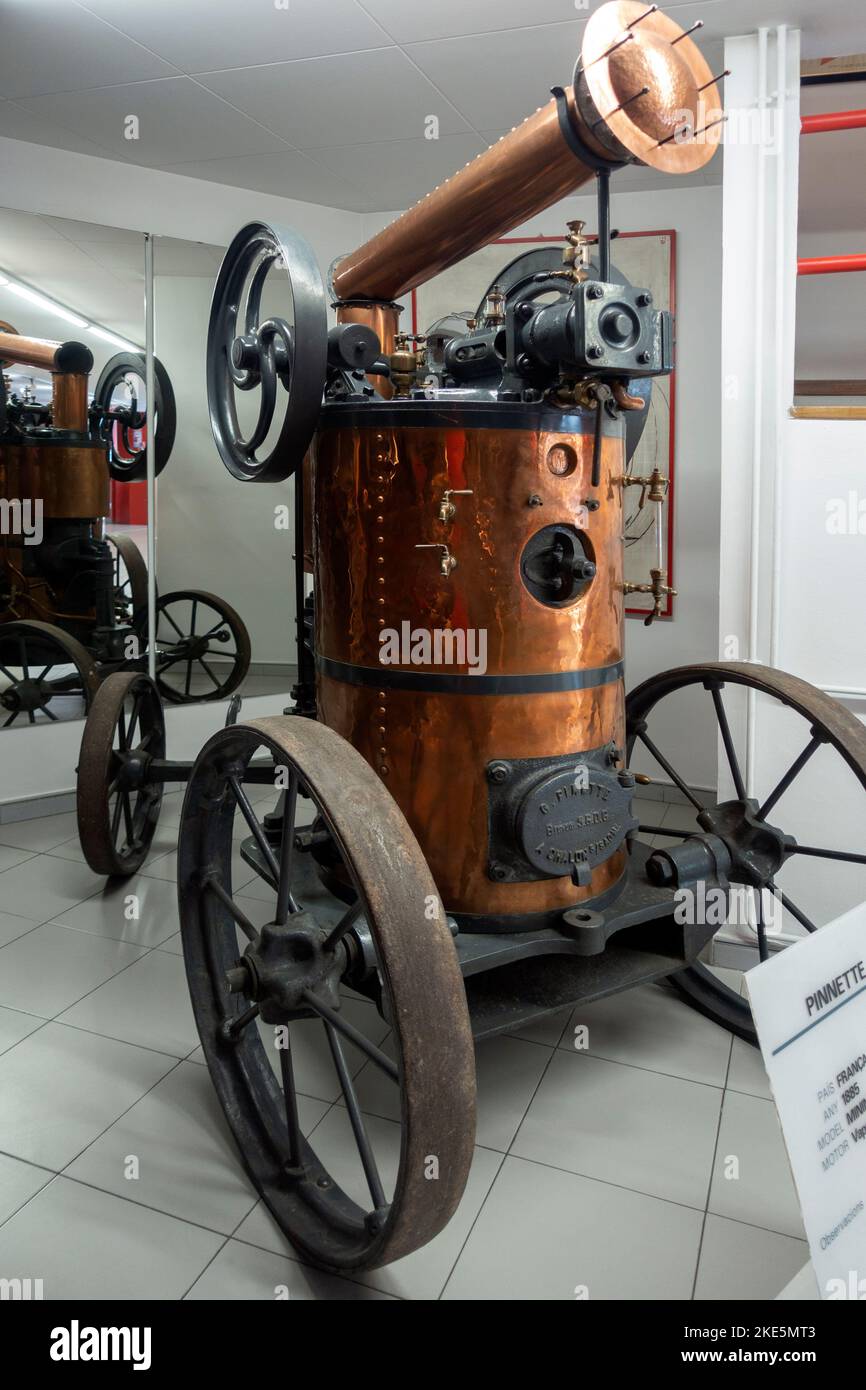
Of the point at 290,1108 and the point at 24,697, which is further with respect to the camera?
the point at 24,697

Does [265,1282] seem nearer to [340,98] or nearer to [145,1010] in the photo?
[145,1010]

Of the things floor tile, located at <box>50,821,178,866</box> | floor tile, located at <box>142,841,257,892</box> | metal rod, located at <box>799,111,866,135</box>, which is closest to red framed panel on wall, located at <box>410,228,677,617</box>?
metal rod, located at <box>799,111,866,135</box>

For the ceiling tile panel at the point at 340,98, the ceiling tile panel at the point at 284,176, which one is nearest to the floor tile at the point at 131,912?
the ceiling tile panel at the point at 340,98

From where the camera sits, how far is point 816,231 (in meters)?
4.43

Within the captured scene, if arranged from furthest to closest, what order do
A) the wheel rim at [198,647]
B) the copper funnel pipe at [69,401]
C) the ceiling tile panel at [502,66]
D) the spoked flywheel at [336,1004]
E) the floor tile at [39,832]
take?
the wheel rim at [198,647] → the copper funnel pipe at [69,401] → the floor tile at [39,832] → the ceiling tile panel at [502,66] → the spoked flywheel at [336,1004]

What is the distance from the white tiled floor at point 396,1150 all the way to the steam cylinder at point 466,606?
55cm

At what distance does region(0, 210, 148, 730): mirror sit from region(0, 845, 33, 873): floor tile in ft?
2.10

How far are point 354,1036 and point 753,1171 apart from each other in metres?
1.05

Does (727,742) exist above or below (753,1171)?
above

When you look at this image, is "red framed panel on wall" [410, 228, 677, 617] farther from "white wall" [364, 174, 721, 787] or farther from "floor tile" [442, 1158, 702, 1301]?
"floor tile" [442, 1158, 702, 1301]

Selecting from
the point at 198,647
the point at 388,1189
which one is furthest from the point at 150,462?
the point at 388,1189

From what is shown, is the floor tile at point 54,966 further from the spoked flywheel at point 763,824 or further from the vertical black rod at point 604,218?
the vertical black rod at point 604,218

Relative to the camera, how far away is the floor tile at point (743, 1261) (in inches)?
74.1

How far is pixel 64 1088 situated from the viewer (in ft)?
Result: 8.22
